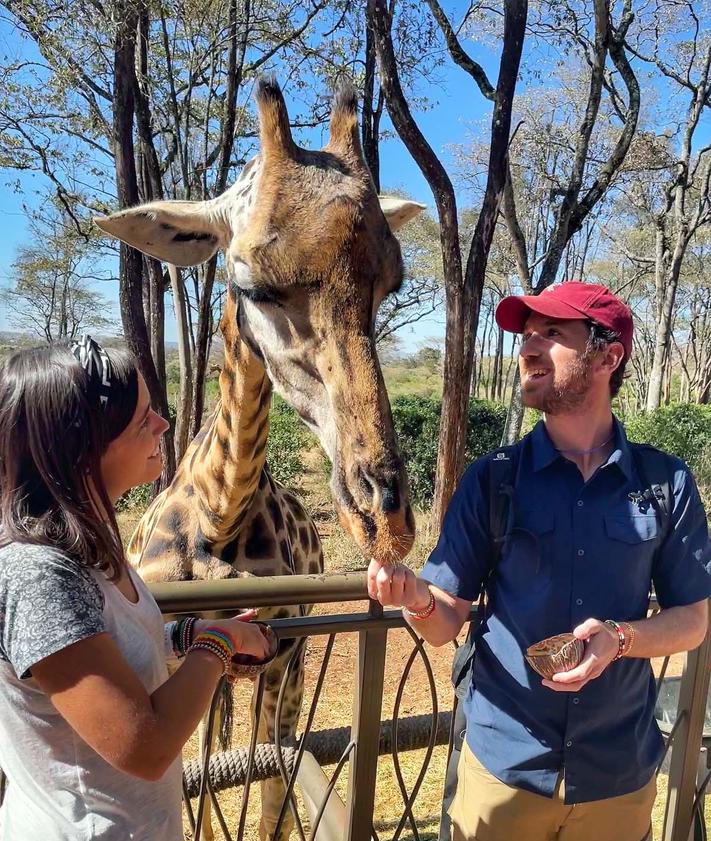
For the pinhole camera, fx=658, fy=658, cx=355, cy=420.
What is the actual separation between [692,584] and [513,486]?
528mm

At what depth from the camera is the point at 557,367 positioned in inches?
72.4

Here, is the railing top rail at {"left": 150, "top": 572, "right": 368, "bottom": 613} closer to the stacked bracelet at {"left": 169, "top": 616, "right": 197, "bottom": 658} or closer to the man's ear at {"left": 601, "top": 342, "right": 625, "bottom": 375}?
the stacked bracelet at {"left": 169, "top": 616, "right": 197, "bottom": 658}

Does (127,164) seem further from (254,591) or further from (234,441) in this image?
(254,591)

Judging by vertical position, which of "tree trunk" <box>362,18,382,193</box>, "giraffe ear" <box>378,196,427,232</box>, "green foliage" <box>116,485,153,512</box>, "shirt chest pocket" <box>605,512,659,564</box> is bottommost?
"green foliage" <box>116,485,153,512</box>

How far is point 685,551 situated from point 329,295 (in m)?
1.25

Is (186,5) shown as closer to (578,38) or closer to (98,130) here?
(98,130)

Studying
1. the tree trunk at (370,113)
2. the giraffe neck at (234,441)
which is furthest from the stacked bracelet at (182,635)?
the tree trunk at (370,113)

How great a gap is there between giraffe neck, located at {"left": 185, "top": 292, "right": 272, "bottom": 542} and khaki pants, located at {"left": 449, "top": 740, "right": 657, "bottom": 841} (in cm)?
141

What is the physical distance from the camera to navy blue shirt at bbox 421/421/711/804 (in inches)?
67.2

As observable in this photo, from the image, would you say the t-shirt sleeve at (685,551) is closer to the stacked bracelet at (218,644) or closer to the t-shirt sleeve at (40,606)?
the stacked bracelet at (218,644)

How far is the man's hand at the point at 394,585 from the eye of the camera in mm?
1604

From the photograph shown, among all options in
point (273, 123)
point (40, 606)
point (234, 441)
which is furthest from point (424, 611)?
point (273, 123)

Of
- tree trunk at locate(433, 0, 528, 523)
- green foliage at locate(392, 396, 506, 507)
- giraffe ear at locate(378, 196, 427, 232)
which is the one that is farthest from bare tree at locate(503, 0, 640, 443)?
giraffe ear at locate(378, 196, 427, 232)

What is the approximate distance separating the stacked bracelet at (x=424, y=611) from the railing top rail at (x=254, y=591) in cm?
16
